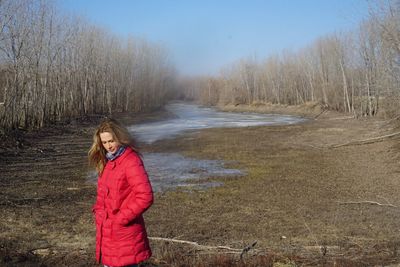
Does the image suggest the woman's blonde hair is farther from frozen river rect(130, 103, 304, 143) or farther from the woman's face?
frozen river rect(130, 103, 304, 143)

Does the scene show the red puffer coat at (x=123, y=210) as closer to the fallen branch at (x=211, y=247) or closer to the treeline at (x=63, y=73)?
the fallen branch at (x=211, y=247)

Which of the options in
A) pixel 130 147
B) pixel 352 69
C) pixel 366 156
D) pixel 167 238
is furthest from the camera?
pixel 352 69

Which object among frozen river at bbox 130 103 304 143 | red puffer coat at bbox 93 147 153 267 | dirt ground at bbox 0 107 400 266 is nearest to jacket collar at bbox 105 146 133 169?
red puffer coat at bbox 93 147 153 267

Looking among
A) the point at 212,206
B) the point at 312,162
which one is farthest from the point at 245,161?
the point at 212,206

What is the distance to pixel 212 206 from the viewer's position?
975 cm

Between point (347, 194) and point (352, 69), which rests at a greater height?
point (352, 69)

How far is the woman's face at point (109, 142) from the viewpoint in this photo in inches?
132

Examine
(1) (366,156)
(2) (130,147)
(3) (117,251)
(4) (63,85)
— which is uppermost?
(4) (63,85)

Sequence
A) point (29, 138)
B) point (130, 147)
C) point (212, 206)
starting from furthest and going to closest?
1. point (29, 138)
2. point (212, 206)
3. point (130, 147)

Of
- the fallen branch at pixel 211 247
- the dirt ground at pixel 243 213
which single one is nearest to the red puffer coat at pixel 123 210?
the dirt ground at pixel 243 213

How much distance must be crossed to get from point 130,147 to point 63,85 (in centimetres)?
3343

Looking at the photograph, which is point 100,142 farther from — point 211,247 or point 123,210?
point 211,247

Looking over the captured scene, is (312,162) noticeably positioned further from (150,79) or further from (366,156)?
(150,79)

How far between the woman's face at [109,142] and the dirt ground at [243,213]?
2.87m
